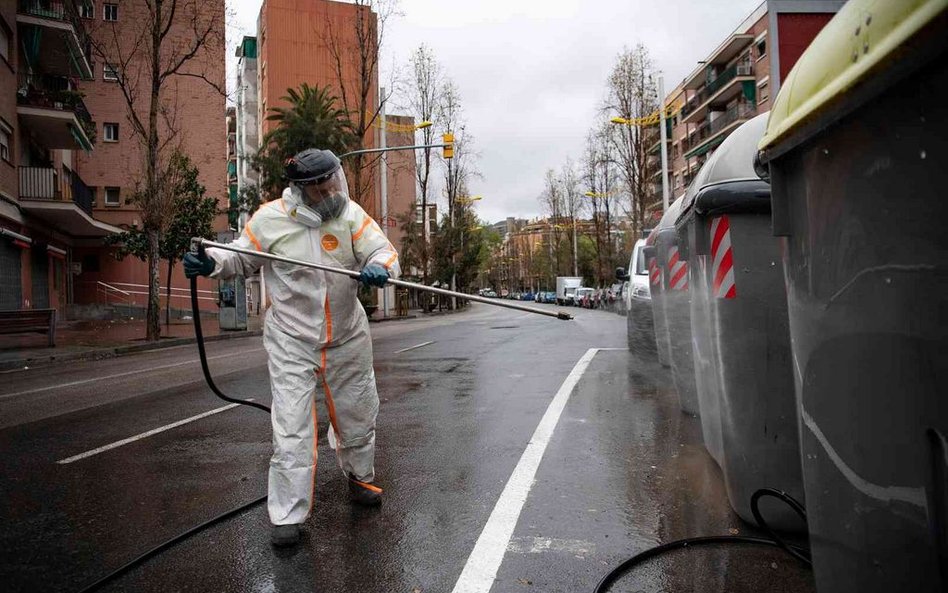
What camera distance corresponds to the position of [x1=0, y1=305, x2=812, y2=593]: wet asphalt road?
3.15 m

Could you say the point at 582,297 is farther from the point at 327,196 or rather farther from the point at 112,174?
the point at 327,196

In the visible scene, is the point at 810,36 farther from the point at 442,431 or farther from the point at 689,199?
the point at 442,431

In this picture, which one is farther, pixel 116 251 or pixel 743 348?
pixel 116 251

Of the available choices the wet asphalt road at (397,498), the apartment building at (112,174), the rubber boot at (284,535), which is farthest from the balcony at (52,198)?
the rubber boot at (284,535)

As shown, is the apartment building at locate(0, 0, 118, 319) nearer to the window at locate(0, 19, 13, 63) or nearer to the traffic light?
the window at locate(0, 19, 13, 63)

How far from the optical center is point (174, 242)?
94.9ft

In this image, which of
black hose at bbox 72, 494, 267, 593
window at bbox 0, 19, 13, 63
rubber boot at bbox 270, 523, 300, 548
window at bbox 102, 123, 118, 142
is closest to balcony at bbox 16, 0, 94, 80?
window at bbox 0, 19, 13, 63

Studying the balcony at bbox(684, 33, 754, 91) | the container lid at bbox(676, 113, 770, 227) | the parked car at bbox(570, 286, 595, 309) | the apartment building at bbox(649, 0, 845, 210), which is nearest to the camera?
the container lid at bbox(676, 113, 770, 227)

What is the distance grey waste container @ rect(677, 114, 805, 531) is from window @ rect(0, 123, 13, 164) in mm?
24733

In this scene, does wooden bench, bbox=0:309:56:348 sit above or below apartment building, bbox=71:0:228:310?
below

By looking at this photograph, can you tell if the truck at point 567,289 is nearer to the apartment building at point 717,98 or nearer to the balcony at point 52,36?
the apartment building at point 717,98

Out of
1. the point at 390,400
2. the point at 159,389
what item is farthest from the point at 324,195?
the point at 159,389

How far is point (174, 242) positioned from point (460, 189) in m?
25.5

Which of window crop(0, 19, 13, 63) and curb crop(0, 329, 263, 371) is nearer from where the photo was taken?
curb crop(0, 329, 263, 371)
